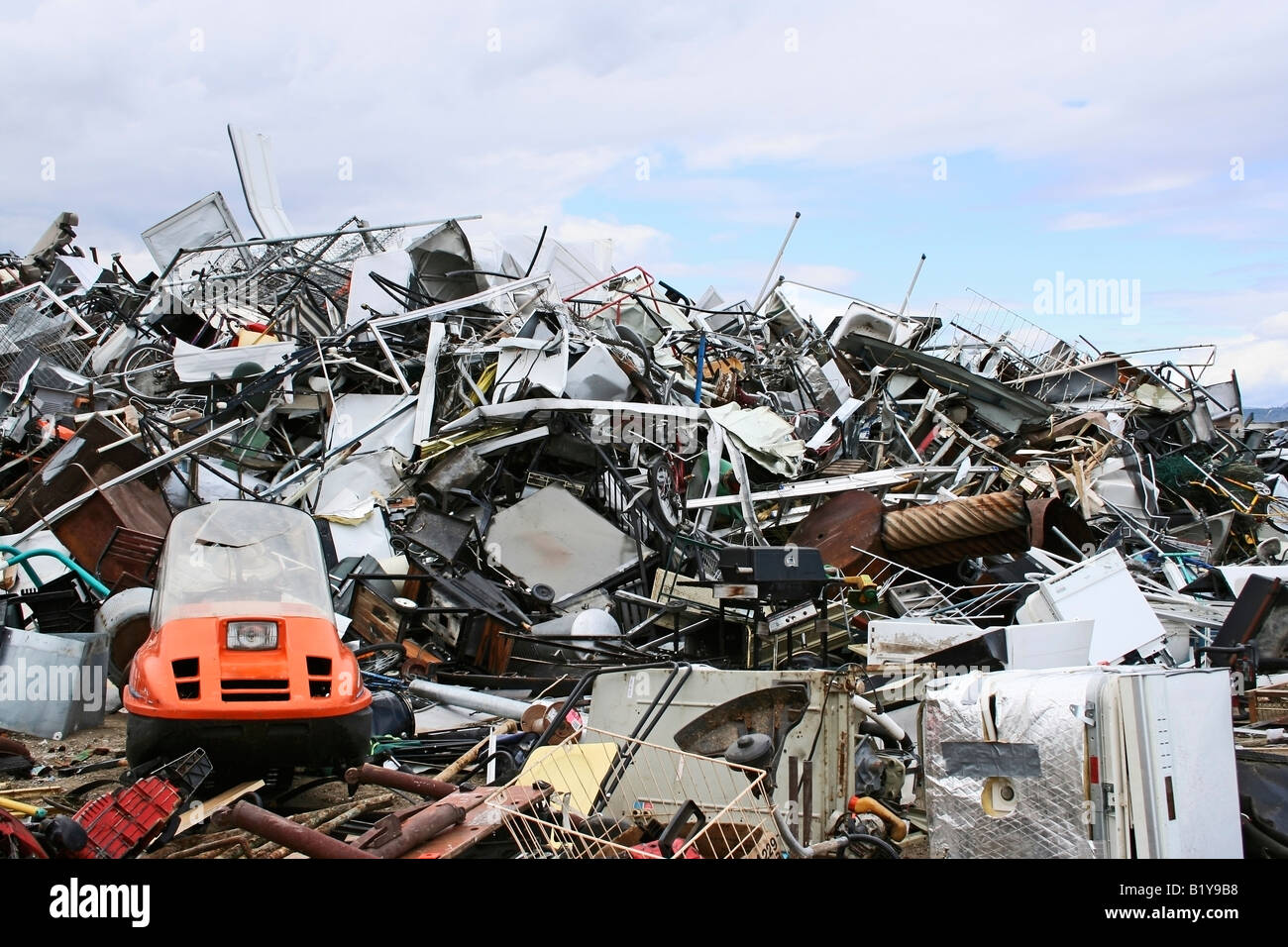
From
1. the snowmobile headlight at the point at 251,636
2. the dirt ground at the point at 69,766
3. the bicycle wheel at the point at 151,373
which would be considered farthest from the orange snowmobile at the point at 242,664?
the bicycle wheel at the point at 151,373

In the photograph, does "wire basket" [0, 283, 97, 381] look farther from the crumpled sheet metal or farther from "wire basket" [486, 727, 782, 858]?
the crumpled sheet metal

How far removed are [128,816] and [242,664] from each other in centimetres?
90

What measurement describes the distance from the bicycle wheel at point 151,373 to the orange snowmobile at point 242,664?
676cm

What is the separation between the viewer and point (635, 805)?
4598 mm

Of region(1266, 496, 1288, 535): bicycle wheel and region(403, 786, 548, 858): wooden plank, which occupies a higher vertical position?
region(1266, 496, 1288, 535): bicycle wheel

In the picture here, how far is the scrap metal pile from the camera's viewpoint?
25.0ft

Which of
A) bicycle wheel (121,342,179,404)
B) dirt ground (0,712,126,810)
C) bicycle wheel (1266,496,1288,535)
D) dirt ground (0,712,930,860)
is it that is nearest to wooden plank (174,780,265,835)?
dirt ground (0,712,930,860)

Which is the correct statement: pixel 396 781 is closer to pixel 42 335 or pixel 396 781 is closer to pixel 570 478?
pixel 570 478

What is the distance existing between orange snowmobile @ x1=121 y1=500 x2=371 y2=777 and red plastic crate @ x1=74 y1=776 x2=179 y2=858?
1.64 feet

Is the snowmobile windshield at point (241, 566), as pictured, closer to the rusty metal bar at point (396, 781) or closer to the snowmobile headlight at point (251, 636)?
the snowmobile headlight at point (251, 636)

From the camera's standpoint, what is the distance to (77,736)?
6.86 m
